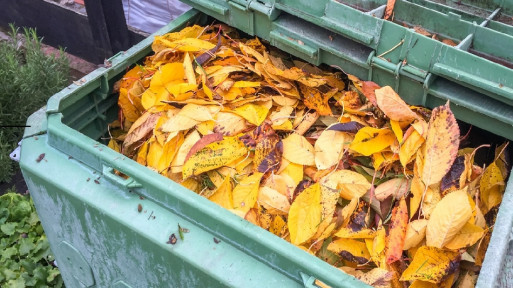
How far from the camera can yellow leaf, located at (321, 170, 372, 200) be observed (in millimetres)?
1684

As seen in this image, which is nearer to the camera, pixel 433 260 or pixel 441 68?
pixel 433 260

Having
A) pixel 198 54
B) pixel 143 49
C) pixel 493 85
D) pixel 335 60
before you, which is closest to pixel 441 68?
pixel 493 85

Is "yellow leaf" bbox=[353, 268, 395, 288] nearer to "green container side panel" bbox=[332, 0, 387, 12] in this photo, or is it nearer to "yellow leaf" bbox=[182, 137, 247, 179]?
"yellow leaf" bbox=[182, 137, 247, 179]

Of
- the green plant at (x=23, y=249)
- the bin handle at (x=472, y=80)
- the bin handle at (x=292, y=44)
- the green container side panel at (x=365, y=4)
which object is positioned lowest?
the green plant at (x=23, y=249)

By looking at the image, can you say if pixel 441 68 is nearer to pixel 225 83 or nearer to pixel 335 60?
pixel 335 60

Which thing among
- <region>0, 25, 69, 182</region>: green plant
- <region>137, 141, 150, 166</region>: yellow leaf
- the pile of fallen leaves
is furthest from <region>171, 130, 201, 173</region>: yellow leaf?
<region>0, 25, 69, 182</region>: green plant

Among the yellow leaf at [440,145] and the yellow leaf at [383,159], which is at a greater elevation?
the yellow leaf at [440,145]

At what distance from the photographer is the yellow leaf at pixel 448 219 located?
1452 mm

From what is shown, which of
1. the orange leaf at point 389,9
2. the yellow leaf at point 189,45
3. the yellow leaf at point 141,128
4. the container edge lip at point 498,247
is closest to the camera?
the container edge lip at point 498,247

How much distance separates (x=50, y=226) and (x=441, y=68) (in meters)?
1.44

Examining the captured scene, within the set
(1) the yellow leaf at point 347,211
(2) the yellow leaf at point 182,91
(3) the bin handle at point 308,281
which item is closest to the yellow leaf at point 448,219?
(1) the yellow leaf at point 347,211

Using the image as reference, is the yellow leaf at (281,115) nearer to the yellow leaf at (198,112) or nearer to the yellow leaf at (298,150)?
the yellow leaf at (298,150)

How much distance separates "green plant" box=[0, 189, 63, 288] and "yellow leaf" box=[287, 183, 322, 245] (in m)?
1.53

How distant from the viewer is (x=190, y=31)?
2.23 meters
